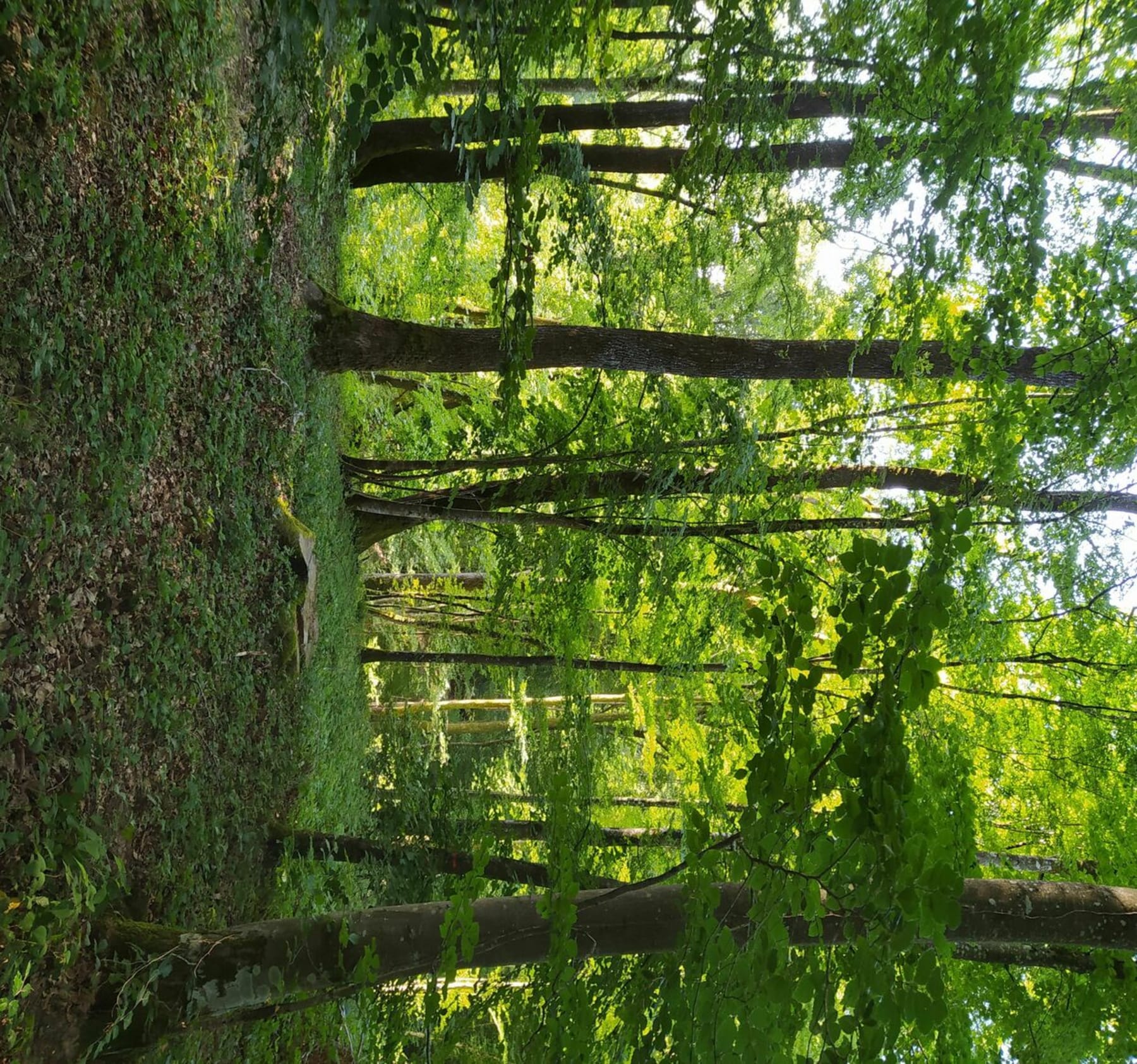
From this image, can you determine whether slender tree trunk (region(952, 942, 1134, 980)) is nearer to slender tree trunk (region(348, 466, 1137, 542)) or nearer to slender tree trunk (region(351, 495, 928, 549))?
slender tree trunk (region(348, 466, 1137, 542))

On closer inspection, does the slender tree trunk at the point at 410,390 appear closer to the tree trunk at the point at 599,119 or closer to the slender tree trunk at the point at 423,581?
the slender tree trunk at the point at 423,581

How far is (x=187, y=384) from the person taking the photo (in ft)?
13.2

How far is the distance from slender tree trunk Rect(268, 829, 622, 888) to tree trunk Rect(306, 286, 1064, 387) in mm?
3027

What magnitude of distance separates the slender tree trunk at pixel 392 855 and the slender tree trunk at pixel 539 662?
2.33 m

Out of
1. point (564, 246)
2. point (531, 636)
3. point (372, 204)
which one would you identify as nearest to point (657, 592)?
point (531, 636)

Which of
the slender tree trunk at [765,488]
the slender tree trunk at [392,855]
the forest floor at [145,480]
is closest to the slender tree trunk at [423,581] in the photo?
the slender tree trunk at [765,488]

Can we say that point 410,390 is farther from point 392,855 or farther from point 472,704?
point 392,855

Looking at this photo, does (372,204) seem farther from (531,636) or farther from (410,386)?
(531,636)

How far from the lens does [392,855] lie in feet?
17.3

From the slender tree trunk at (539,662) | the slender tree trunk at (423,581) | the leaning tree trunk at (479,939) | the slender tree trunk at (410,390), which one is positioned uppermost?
the slender tree trunk at (410,390)

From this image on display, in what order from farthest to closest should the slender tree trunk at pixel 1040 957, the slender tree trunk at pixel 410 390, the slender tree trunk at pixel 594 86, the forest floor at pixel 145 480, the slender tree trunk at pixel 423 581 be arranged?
the slender tree trunk at pixel 410 390
the slender tree trunk at pixel 423 581
the slender tree trunk at pixel 594 86
the slender tree trunk at pixel 1040 957
the forest floor at pixel 145 480

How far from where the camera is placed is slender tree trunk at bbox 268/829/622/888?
495 centimetres

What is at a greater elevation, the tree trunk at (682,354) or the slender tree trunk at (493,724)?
the tree trunk at (682,354)

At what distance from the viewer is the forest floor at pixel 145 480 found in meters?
2.76
